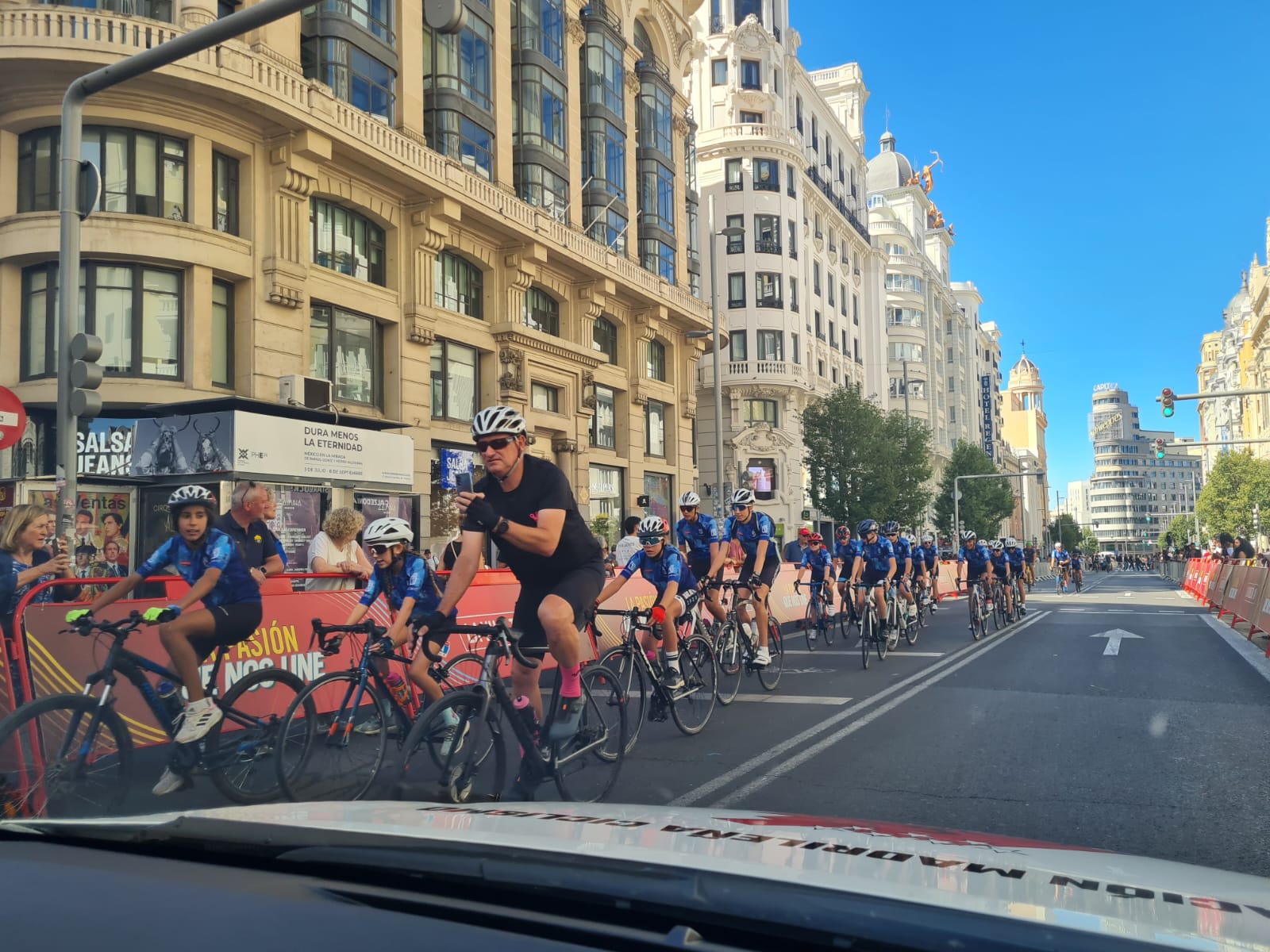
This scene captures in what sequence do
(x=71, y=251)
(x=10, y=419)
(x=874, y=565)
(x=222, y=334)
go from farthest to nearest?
(x=222, y=334) → (x=874, y=565) → (x=71, y=251) → (x=10, y=419)

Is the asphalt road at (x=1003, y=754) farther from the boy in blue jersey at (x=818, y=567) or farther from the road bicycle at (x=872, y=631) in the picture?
the boy in blue jersey at (x=818, y=567)

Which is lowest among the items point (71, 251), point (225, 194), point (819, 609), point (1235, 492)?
point (819, 609)

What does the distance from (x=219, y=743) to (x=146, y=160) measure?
16.2m

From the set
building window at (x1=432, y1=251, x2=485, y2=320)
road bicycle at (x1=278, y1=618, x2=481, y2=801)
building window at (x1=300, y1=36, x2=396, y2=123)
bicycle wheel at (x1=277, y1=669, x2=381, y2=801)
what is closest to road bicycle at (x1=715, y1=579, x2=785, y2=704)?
road bicycle at (x1=278, y1=618, x2=481, y2=801)

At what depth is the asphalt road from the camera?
5.57 meters

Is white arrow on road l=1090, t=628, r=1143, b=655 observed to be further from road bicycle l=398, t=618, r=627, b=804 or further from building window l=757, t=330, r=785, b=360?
building window l=757, t=330, r=785, b=360

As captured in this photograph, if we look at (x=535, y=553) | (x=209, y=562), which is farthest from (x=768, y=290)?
(x=535, y=553)

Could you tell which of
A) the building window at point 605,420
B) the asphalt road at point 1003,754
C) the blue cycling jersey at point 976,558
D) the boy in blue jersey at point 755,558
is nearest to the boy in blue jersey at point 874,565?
the asphalt road at point 1003,754

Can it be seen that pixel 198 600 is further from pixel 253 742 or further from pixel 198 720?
pixel 253 742

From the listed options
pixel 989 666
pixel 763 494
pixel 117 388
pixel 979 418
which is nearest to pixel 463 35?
pixel 117 388

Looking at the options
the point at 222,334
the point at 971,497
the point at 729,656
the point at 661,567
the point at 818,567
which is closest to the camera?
the point at 661,567

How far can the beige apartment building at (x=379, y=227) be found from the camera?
1842 cm

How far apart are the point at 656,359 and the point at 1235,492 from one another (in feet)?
173

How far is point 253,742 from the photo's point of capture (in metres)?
5.88
